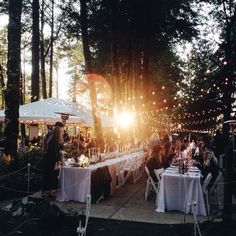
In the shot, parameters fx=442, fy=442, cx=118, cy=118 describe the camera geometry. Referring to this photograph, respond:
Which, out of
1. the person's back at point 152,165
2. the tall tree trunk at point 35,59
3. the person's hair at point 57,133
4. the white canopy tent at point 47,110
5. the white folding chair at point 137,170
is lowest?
the white folding chair at point 137,170

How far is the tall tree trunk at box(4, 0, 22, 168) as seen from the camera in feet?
42.1

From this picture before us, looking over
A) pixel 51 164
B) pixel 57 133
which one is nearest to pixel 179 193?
pixel 51 164

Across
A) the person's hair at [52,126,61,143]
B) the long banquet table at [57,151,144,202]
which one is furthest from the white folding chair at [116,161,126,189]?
the person's hair at [52,126,61,143]

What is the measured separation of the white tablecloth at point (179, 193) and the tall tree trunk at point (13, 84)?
15.1 feet

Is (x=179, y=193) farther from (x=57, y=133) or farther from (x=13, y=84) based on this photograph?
(x=13, y=84)

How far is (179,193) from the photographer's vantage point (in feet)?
33.8

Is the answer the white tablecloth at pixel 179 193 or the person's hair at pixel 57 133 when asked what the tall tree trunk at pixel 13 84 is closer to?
the person's hair at pixel 57 133

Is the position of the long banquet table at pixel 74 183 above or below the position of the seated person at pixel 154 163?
below

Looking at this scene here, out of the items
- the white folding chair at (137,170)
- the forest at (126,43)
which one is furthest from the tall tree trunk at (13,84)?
the white folding chair at (137,170)

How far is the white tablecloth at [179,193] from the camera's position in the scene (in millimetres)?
10031

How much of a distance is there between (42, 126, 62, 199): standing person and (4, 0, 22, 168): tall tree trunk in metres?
2.02

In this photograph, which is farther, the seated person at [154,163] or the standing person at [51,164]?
the seated person at [154,163]

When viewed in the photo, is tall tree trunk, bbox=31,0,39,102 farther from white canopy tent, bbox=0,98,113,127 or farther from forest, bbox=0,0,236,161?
white canopy tent, bbox=0,98,113,127

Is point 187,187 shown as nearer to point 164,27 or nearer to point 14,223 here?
point 14,223
